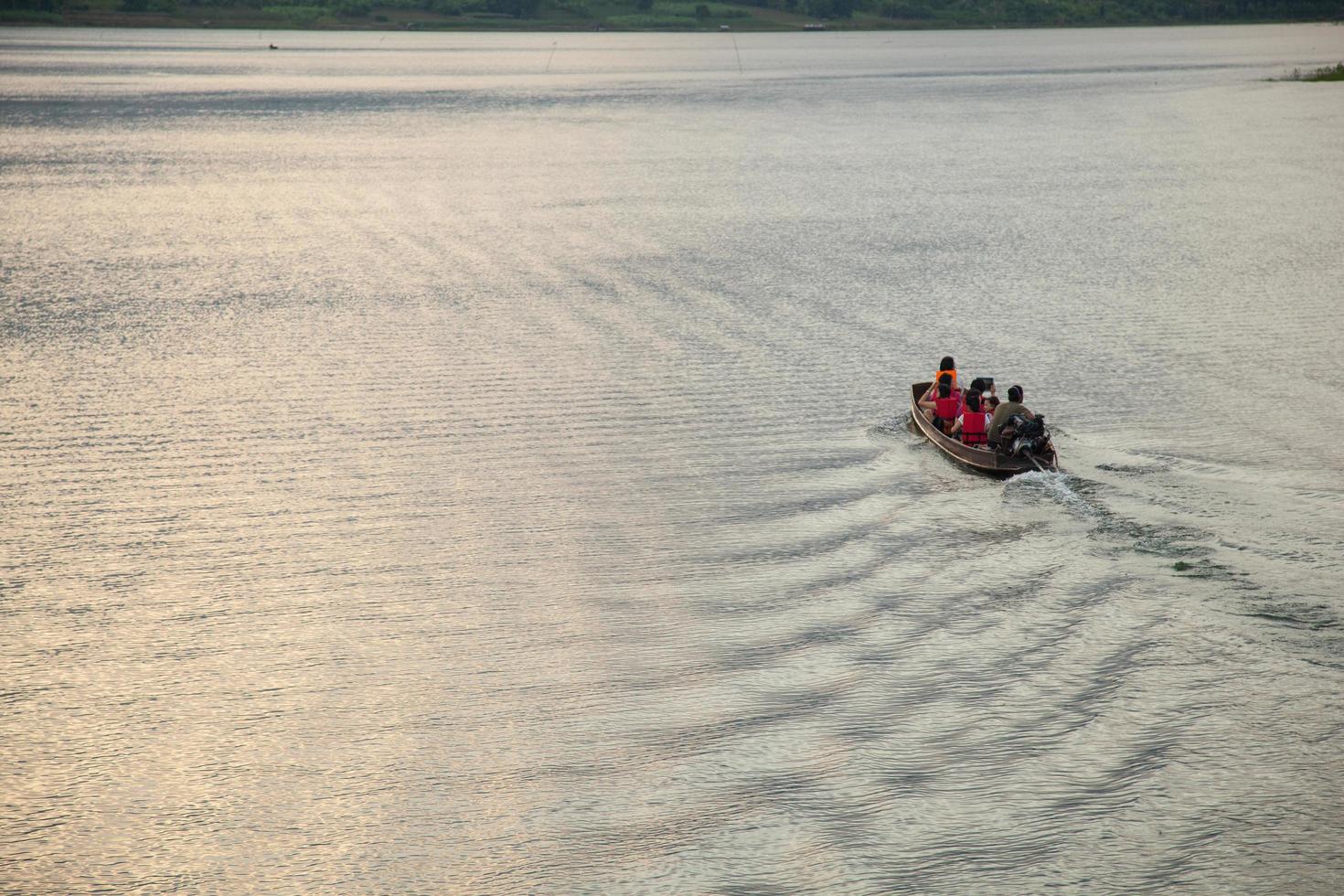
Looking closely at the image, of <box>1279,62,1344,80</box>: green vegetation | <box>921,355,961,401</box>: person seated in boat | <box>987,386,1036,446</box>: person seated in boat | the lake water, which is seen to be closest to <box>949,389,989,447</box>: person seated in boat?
<box>987,386,1036,446</box>: person seated in boat

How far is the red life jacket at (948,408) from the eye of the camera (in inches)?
744

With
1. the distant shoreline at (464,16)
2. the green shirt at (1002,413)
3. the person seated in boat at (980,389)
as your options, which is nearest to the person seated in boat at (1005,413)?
the green shirt at (1002,413)

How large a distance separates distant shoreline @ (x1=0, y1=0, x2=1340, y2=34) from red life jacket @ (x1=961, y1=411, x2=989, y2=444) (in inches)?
5804

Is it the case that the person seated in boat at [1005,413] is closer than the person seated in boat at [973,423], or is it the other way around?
the person seated in boat at [1005,413]

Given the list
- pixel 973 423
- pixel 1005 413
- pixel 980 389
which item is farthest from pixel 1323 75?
pixel 1005 413

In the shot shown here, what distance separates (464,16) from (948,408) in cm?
14999

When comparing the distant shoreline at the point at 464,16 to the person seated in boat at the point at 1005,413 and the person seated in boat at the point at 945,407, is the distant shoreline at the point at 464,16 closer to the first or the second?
the person seated in boat at the point at 945,407

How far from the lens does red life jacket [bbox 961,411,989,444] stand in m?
18.0

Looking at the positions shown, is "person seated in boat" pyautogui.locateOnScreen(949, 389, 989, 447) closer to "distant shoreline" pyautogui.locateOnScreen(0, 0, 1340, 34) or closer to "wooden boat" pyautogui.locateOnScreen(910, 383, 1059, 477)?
"wooden boat" pyautogui.locateOnScreen(910, 383, 1059, 477)

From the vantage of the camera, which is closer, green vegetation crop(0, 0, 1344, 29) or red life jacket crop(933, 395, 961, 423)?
red life jacket crop(933, 395, 961, 423)

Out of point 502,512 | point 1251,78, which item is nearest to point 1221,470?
point 502,512

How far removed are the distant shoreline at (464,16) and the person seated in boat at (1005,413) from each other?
485 ft

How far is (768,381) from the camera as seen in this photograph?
2258 centimetres

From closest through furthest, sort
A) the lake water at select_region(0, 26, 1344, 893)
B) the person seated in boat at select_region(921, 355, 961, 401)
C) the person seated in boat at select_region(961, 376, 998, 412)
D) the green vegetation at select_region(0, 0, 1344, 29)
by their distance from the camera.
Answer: the lake water at select_region(0, 26, 1344, 893) → the person seated in boat at select_region(961, 376, 998, 412) → the person seated in boat at select_region(921, 355, 961, 401) → the green vegetation at select_region(0, 0, 1344, 29)
